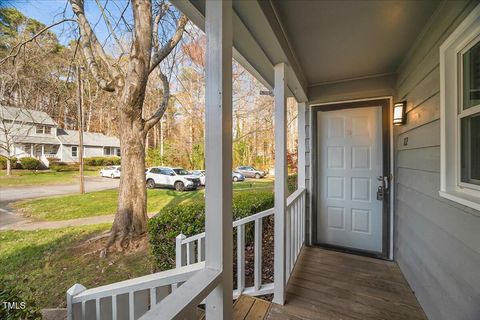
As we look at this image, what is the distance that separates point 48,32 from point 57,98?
95 centimetres

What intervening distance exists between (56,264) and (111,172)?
2.17 metres

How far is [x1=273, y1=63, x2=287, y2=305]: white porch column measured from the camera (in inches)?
66.3

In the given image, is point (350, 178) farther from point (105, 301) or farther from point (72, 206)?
point (72, 206)

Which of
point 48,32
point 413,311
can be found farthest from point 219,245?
point 48,32

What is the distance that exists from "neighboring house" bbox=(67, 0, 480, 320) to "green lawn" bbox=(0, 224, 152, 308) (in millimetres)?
2352

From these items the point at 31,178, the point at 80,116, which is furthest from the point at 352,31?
the point at 80,116

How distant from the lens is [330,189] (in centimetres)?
285

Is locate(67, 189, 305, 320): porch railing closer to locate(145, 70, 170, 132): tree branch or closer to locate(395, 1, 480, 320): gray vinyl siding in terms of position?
locate(395, 1, 480, 320): gray vinyl siding

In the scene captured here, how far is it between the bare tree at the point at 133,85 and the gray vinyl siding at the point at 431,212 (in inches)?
149

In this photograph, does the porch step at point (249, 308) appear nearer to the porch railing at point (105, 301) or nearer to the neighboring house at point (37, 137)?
the porch railing at point (105, 301)

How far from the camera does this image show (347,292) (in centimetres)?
187

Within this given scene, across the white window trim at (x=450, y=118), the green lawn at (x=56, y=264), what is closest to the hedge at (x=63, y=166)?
the green lawn at (x=56, y=264)

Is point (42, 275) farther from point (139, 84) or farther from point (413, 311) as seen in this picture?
point (413, 311)

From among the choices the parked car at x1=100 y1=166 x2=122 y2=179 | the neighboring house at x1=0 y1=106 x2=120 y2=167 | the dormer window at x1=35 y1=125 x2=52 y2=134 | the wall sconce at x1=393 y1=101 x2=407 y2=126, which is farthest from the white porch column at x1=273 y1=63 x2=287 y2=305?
the parked car at x1=100 y1=166 x2=122 y2=179
